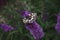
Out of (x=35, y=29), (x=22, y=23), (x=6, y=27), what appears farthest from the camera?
(x=22, y=23)

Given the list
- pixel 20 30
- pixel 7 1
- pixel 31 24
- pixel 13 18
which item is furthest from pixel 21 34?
pixel 7 1

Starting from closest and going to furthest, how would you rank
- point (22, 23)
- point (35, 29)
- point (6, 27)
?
point (35, 29) < point (6, 27) < point (22, 23)

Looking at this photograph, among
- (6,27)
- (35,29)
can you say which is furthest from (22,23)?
(35,29)

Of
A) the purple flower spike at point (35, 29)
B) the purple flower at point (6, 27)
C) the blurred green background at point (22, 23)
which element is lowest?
the blurred green background at point (22, 23)

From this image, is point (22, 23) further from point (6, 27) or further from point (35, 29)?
point (35, 29)

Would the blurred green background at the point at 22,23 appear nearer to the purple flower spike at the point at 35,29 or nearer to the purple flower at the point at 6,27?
the purple flower at the point at 6,27

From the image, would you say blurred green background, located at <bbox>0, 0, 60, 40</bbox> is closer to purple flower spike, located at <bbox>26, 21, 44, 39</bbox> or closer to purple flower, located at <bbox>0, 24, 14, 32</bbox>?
purple flower, located at <bbox>0, 24, 14, 32</bbox>

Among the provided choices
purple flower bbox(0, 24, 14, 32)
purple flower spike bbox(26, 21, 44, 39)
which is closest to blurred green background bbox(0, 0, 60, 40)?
purple flower bbox(0, 24, 14, 32)

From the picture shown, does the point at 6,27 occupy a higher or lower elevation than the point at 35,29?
lower

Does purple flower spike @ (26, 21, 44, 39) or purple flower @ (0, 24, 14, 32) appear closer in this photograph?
purple flower spike @ (26, 21, 44, 39)

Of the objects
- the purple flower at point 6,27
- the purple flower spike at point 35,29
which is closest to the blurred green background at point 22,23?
the purple flower at point 6,27

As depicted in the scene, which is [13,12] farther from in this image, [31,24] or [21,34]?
[31,24]
